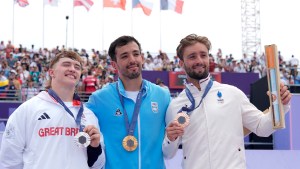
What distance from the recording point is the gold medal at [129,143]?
3.38m

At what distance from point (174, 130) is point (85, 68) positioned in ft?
31.1

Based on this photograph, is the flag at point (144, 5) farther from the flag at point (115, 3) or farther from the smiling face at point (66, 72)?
the smiling face at point (66, 72)

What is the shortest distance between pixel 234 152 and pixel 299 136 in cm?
470

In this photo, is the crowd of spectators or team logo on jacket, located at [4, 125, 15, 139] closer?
team logo on jacket, located at [4, 125, 15, 139]

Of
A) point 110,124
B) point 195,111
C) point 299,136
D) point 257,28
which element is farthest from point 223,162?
point 257,28

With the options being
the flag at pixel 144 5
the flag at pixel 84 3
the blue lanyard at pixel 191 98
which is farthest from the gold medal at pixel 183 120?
the flag at pixel 84 3

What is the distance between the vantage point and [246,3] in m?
30.3

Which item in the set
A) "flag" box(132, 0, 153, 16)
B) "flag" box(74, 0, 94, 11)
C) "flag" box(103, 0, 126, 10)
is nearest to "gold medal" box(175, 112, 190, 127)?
"flag" box(103, 0, 126, 10)

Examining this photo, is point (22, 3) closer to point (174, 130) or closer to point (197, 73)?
point (197, 73)

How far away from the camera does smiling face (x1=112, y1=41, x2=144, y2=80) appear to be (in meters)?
3.52

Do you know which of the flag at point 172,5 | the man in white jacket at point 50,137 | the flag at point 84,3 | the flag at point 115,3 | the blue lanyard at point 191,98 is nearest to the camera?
the man in white jacket at point 50,137

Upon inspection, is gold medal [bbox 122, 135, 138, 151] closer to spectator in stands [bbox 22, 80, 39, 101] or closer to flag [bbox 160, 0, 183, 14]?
spectator in stands [bbox 22, 80, 39, 101]

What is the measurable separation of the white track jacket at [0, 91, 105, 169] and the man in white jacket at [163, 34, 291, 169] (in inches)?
26.6


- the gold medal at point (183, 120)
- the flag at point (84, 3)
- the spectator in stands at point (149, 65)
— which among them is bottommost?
the gold medal at point (183, 120)
